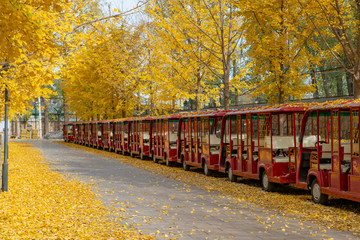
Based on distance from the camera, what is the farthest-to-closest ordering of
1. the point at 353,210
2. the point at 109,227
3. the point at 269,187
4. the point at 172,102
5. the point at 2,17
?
the point at 172,102 → the point at 269,187 → the point at 353,210 → the point at 109,227 → the point at 2,17

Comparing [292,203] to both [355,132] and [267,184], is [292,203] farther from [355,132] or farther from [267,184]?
[267,184]

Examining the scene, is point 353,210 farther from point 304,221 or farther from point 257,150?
point 257,150

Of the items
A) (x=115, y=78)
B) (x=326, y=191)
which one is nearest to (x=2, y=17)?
(x=326, y=191)

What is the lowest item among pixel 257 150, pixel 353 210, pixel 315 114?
pixel 353 210

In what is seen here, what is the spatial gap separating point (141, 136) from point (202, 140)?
9.92 meters

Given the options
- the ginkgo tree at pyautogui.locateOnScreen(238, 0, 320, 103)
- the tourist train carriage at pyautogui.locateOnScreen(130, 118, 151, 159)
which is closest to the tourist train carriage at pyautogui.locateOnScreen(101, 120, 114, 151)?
the tourist train carriage at pyautogui.locateOnScreen(130, 118, 151, 159)

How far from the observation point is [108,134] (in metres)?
39.8

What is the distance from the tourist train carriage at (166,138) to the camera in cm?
2416

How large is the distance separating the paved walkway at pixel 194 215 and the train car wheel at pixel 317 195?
1538mm

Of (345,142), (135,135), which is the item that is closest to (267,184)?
(345,142)

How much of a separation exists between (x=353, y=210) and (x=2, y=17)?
25.6 feet

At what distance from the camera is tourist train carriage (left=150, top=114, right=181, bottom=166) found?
24.2 meters

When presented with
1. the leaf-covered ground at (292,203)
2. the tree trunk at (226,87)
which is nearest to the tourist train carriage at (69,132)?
the tree trunk at (226,87)

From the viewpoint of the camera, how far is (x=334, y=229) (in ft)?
29.5
